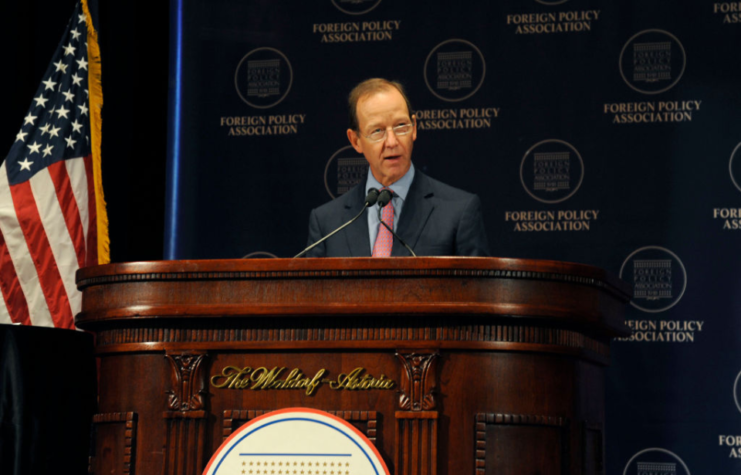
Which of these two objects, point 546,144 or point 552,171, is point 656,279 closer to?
point 552,171

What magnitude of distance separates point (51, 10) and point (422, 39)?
86.3 inches

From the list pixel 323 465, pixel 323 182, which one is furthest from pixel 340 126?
pixel 323 465

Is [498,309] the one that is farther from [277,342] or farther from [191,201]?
[191,201]

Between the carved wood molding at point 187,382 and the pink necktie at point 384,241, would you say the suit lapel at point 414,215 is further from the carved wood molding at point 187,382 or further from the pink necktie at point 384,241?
the carved wood molding at point 187,382

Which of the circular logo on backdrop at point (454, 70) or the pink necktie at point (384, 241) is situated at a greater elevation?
the circular logo on backdrop at point (454, 70)

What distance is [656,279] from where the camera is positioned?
4.99m

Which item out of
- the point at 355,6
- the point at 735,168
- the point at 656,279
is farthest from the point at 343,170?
the point at 735,168

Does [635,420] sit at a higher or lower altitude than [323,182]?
lower

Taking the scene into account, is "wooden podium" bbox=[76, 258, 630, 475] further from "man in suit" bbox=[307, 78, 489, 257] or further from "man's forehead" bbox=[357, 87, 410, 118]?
"man's forehead" bbox=[357, 87, 410, 118]

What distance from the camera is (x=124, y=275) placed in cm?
298

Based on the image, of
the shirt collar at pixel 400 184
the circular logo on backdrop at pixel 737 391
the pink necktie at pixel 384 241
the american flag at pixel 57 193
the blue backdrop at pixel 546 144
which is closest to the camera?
the pink necktie at pixel 384 241

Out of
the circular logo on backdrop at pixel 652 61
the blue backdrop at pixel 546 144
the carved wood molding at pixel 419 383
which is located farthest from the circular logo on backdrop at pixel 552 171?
the carved wood molding at pixel 419 383

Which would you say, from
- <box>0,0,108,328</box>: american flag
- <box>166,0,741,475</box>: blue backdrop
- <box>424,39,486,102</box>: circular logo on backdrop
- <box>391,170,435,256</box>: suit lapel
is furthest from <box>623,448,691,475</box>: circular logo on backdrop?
<box>0,0,108,328</box>: american flag

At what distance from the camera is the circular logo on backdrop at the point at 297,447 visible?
2.69 m
